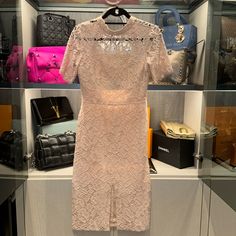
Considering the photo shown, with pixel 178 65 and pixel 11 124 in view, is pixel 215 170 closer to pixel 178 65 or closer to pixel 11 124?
pixel 178 65

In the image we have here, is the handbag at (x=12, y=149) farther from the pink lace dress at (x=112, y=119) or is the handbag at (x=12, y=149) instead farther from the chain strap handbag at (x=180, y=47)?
the chain strap handbag at (x=180, y=47)

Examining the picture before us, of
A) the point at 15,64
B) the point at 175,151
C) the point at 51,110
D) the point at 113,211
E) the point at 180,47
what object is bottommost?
the point at 113,211

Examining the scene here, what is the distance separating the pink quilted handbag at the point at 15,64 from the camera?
132 centimetres

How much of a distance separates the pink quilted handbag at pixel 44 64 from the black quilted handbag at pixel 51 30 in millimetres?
83

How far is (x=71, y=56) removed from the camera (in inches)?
49.2

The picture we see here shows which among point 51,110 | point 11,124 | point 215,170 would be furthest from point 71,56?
point 215,170

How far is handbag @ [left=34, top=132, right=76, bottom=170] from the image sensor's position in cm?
153

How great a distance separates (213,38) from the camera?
142 cm

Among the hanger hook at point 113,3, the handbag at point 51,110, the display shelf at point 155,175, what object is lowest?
the display shelf at point 155,175

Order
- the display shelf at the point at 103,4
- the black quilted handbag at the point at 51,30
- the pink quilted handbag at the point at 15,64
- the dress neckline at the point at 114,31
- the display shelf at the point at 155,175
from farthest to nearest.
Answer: the display shelf at the point at 103,4 < the black quilted handbag at the point at 51,30 < the display shelf at the point at 155,175 < the pink quilted handbag at the point at 15,64 < the dress neckline at the point at 114,31

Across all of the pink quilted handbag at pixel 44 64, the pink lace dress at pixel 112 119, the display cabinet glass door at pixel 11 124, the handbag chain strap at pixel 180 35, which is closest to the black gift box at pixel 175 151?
the pink lace dress at pixel 112 119

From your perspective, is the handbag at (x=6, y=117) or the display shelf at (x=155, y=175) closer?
the handbag at (x=6, y=117)

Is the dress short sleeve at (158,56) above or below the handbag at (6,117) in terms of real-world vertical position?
above

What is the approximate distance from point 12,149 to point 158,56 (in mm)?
852
